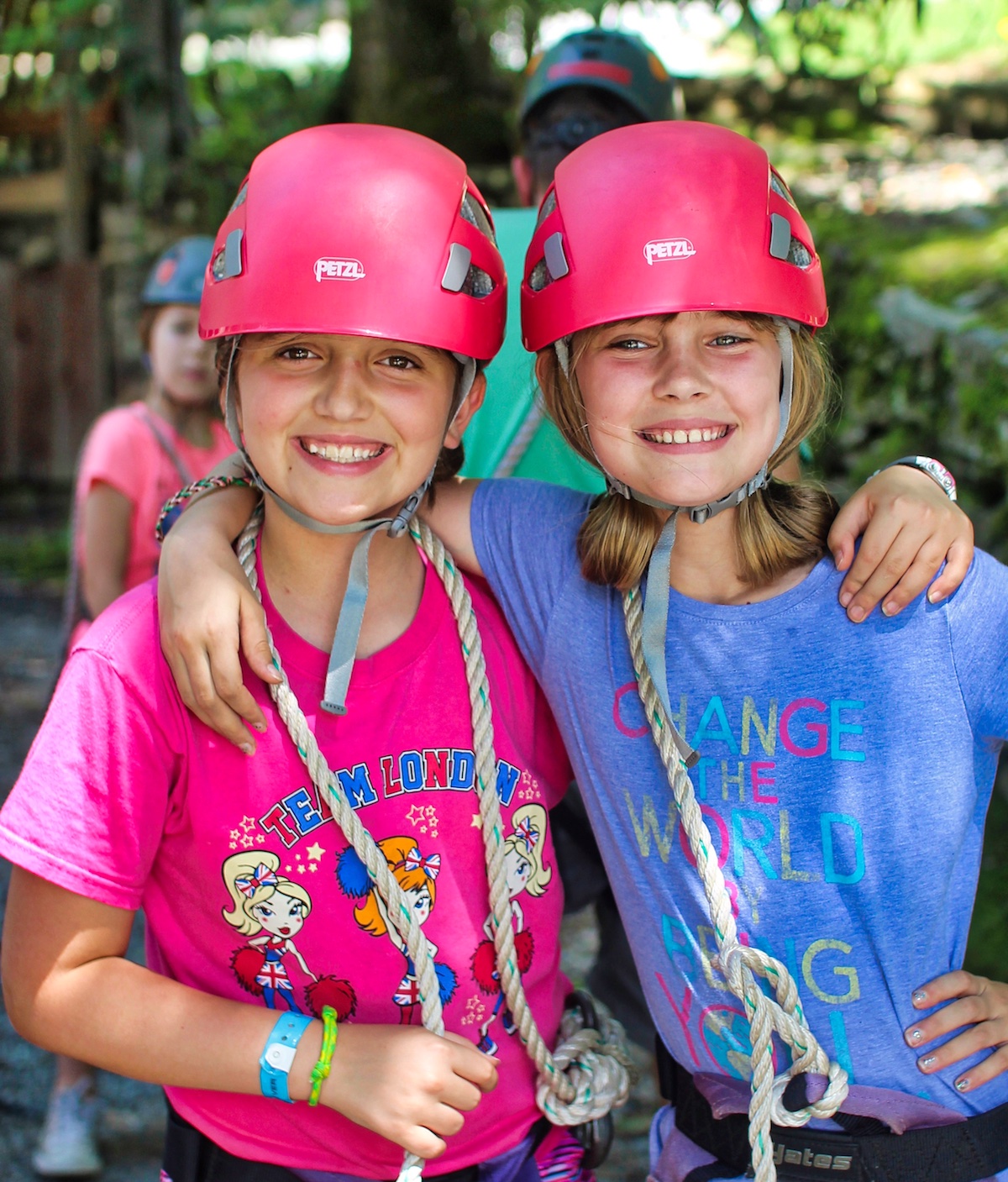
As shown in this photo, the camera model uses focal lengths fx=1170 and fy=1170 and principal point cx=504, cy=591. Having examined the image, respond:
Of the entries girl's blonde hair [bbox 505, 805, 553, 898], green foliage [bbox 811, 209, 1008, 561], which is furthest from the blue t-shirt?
green foliage [bbox 811, 209, 1008, 561]

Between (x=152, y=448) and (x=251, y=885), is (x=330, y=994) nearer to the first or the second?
(x=251, y=885)

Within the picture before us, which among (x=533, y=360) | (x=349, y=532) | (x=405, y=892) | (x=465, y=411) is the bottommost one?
(x=405, y=892)

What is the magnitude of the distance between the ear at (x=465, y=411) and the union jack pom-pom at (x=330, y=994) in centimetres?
100

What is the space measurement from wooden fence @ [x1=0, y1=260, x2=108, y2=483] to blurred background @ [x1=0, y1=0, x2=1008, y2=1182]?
0.02 metres

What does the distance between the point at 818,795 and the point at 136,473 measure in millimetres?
2783

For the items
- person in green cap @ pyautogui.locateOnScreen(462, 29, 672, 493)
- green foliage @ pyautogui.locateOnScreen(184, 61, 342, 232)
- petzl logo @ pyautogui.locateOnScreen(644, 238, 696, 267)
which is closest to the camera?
petzl logo @ pyautogui.locateOnScreen(644, 238, 696, 267)

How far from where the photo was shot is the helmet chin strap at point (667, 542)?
198 cm

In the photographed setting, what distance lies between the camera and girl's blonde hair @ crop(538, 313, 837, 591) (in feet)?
6.79

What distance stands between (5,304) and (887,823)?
10.3 m

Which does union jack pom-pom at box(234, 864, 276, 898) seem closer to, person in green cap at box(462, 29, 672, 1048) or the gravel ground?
person in green cap at box(462, 29, 672, 1048)

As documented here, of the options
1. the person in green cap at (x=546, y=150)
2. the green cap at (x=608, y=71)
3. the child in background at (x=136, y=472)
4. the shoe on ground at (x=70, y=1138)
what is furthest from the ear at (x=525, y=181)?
the shoe on ground at (x=70, y=1138)

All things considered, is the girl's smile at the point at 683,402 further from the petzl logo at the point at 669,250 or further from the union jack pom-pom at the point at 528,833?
the union jack pom-pom at the point at 528,833

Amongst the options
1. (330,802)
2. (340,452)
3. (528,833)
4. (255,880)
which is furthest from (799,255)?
(255,880)

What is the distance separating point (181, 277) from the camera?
4238 mm
